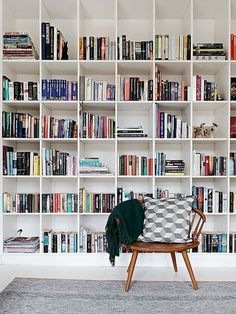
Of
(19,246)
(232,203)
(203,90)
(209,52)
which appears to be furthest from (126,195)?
(209,52)

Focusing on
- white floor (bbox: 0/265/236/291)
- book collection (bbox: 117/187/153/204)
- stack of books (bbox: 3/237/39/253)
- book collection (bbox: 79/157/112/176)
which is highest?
book collection (bbox: 79/157/112/176)

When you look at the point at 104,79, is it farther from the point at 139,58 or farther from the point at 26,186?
the point at 26,186

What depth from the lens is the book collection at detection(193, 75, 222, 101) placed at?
134 inches

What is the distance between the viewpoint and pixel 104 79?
375cm

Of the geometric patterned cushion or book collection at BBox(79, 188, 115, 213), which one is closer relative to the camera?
the geometric patterned cushion

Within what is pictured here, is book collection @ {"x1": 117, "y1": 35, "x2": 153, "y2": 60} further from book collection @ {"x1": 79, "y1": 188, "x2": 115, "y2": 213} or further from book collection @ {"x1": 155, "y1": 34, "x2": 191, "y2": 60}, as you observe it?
book collection @ {"x1": 79, "y1": 188, "x2": 115, "y2": 213}

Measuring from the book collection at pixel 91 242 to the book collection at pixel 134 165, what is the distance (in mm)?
644

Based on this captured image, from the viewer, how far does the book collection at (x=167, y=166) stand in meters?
3.39

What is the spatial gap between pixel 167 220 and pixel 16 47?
6.96ft

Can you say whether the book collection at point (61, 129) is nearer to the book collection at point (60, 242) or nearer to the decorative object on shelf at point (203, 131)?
the book collection at point (60, 242)

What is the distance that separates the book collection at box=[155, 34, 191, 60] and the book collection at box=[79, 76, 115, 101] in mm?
543

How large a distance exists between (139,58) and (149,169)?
1.06 meters

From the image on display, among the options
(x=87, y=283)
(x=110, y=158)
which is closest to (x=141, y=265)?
(x=87, y=283)

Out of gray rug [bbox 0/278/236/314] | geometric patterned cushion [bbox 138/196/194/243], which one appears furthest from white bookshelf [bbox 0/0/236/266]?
Answer: gray rug [bbox 0/278/236/314]
